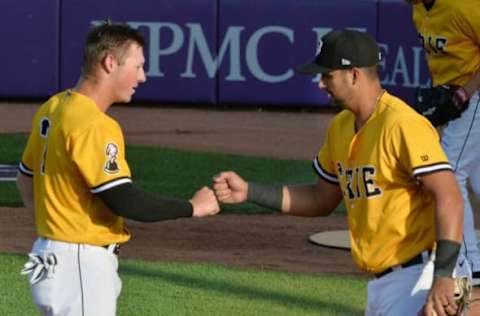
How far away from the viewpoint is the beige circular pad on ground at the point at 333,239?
31.5ft

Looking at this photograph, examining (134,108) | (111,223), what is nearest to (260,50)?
(134,108)

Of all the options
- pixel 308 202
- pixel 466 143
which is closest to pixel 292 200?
pixel 308 202

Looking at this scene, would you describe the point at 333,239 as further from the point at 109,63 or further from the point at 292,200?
the point at 109,63

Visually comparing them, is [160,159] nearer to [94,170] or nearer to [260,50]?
[260,50]

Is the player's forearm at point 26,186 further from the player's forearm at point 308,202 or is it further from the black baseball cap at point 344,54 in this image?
the black baseball cap at point 344,54

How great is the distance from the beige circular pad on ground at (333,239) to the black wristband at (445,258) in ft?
15.0

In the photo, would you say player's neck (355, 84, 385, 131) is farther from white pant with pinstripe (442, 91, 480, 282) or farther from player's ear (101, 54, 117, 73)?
white pant with pinstripe (442, 91, 480, 282)

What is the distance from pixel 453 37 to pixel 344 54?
2.36 m

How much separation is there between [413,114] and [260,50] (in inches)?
466

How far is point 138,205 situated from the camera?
5.22 m


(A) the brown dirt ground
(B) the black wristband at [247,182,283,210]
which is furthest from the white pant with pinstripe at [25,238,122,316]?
(A) the brown dirt ground

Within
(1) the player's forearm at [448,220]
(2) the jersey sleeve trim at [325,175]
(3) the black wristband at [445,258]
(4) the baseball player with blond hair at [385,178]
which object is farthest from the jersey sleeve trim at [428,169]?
(2) the jersey sleeve trim at [325,175]

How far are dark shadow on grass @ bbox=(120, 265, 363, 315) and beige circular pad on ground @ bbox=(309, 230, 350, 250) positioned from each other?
1420 millimetres

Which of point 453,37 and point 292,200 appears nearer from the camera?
point 292,200
